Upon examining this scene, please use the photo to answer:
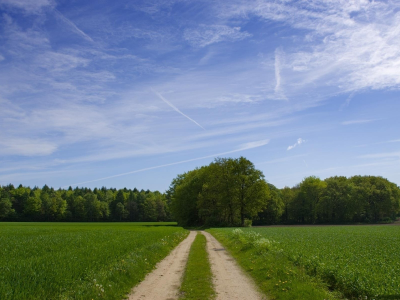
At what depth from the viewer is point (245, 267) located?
52.6ft

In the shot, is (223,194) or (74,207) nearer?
(223,194)

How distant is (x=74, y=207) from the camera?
140 m

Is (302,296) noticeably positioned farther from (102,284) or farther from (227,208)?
(227,208)

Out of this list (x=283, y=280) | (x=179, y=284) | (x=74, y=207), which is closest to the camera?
(x=283, y=280)

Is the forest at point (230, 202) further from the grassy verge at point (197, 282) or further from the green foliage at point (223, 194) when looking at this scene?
the grassy verge at point (197, 282)

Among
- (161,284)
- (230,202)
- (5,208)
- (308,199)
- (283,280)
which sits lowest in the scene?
(161,284)

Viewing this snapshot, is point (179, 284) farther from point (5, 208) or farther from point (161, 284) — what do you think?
point (5, 208)

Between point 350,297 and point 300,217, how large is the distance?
108546mm

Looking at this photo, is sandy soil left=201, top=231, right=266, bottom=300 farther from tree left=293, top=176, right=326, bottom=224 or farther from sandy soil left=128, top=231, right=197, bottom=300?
tree left=293, top=176, right=326, bottom=224

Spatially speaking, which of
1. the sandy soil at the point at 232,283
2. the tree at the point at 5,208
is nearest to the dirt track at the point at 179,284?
the sandy soil at the point at 232,283

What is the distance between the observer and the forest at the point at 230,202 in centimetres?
7050

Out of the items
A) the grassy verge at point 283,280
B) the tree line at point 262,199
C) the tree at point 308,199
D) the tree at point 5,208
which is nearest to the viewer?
the grassy verge at point 283,280

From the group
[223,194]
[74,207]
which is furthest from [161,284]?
[74,207]

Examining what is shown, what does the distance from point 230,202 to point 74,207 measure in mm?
98020
